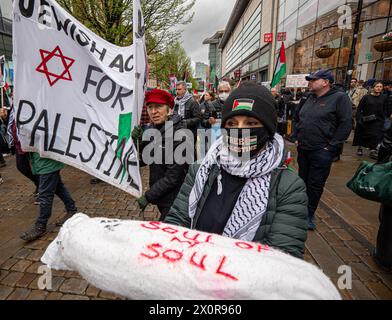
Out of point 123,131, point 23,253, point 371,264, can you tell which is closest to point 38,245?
point 23,253

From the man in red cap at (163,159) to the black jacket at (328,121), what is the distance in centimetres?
183

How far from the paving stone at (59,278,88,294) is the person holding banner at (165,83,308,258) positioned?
1.71m

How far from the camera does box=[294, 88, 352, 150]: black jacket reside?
3.19 m

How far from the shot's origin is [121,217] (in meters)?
4.02

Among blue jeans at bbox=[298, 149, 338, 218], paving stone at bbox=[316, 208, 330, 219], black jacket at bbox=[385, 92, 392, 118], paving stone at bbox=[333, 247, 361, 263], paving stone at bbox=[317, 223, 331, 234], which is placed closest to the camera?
paving stone at bbox=[333, 247, 361, 263]

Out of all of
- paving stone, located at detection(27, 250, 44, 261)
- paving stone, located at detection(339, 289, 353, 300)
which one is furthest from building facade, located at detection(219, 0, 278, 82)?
paving stone, located at detection(27, 250, 44, 261)

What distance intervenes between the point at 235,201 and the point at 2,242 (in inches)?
139

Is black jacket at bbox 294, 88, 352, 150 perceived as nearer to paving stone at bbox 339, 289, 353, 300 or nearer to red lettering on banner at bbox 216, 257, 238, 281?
paving stone at bbox 339, 289, 353, 300

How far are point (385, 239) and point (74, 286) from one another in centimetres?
326

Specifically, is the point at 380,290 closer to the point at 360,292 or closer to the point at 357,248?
the point at 360,292

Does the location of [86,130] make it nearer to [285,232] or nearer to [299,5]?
[285,232]

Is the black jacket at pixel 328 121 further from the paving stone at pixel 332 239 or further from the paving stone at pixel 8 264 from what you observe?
the paving stone at pixel 8 264

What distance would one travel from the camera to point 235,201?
1.39 m

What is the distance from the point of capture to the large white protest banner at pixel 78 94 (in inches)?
106
